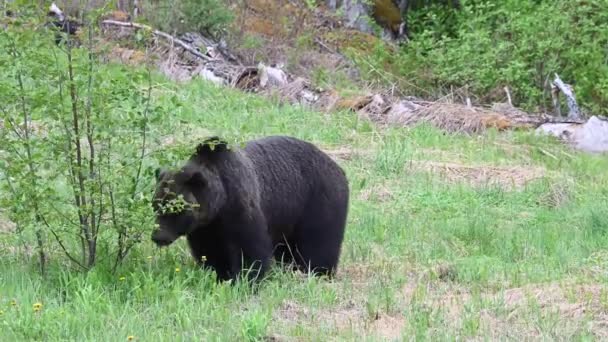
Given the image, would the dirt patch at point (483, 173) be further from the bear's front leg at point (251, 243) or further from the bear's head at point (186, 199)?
the bear's head at point (186, 199)

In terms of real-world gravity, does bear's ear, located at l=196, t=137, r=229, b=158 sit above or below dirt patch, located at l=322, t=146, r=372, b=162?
above

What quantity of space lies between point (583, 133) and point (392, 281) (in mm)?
9366

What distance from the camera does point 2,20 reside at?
23.0 ft

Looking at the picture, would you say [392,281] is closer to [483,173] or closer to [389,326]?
[389,326]

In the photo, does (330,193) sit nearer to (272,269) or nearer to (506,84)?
(272,269)

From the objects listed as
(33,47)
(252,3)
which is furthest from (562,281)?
(252,3)

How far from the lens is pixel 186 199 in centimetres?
684

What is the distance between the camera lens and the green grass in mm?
6008

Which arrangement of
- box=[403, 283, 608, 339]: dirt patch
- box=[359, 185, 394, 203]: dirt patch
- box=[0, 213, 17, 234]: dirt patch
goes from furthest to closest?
1. box=[359, 185, 394, 203]: dirt patch
2. box=[0, 213, 17, 234]: dirt patch
3. box=[403, 283, 608, 339]: dirt patch

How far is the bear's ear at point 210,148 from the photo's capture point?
706 cm

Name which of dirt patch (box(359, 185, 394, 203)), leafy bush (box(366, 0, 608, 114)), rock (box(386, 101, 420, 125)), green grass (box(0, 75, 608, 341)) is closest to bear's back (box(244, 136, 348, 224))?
green grass (box(0, 75, 608, 341))

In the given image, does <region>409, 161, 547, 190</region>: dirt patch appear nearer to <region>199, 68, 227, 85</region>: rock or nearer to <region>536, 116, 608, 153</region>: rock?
<region>536, 116, 608, 153</region>: rock

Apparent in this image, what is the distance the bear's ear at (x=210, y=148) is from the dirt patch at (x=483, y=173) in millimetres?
5902

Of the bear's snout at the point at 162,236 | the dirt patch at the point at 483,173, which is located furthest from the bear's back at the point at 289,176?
the dirt patch at the point at 483,173
